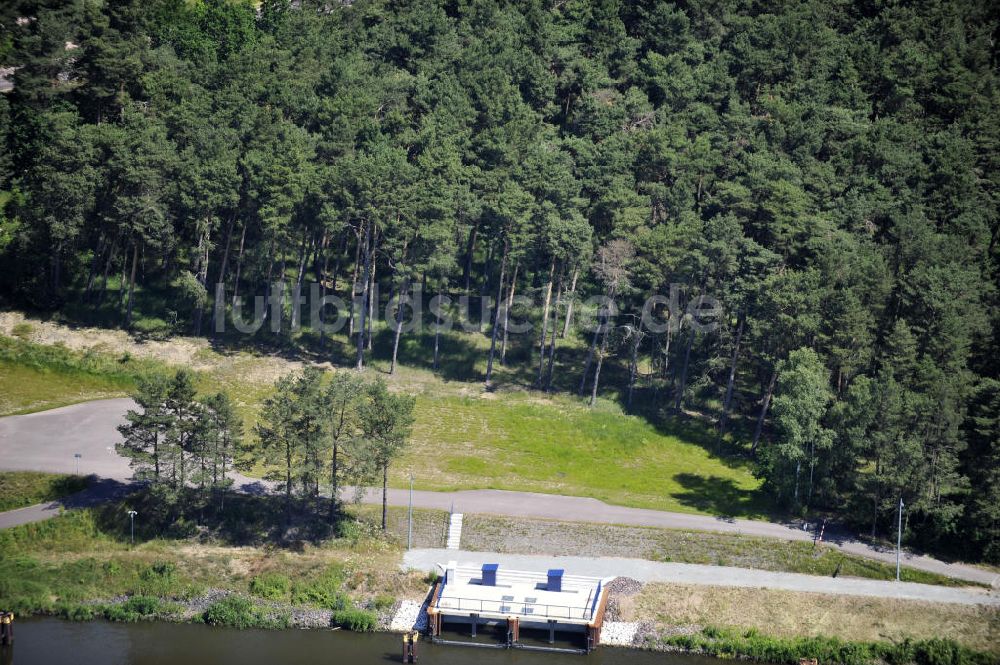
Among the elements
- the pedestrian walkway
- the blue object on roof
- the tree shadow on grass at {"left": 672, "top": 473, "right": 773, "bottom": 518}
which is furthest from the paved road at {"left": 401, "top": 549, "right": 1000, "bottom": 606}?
the tree shadow on grass at {"left": 672, "top": 473, "right": 773, "bottom": 518}

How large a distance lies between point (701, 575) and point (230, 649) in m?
28.9

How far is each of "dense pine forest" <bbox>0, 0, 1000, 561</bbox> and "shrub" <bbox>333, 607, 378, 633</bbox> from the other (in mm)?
31922

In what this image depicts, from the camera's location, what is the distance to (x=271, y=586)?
227 ft

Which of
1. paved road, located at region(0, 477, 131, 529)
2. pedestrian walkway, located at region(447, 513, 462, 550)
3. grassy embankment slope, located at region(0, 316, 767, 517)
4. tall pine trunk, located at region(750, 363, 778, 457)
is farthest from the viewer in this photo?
tall pine trunk, located at region(750, 363, 778, 457)

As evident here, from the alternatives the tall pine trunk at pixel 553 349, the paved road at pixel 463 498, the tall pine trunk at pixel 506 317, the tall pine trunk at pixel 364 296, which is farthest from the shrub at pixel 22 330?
the tall pine trunk at pixel 553 349

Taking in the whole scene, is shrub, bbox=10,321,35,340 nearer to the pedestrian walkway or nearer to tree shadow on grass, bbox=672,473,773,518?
the pedestrian walkway

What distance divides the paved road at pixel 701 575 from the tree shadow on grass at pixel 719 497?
8986mm

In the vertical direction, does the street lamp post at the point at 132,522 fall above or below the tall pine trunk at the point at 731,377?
below

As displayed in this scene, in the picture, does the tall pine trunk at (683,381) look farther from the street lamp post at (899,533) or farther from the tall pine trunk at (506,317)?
the street lamp post at (899,533)

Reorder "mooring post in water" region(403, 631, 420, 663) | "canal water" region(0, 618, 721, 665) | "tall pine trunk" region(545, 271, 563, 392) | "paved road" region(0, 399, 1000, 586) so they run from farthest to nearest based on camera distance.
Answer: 1. "tall pine trunk" region(545, 271, 563, 392)
2. "paved road" region(0, 399, 1000, 586)
3. "mooring post in water" region(403, 631, 420, 663)
4. "canal water" region(0, 618, 721, 665)

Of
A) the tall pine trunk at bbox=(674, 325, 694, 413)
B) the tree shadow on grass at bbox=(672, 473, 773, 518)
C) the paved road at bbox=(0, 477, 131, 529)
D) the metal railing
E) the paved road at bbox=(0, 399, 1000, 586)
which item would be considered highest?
the tall pine trunk at bbox=(674, 325, 694, 413)

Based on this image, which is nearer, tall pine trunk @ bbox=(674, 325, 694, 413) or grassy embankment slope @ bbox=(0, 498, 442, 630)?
grassy embankment slope @ bbox=(0, 498, 442, 630)

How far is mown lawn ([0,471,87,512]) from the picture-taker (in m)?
74.1

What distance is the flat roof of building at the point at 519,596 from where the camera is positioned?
67188 mm
